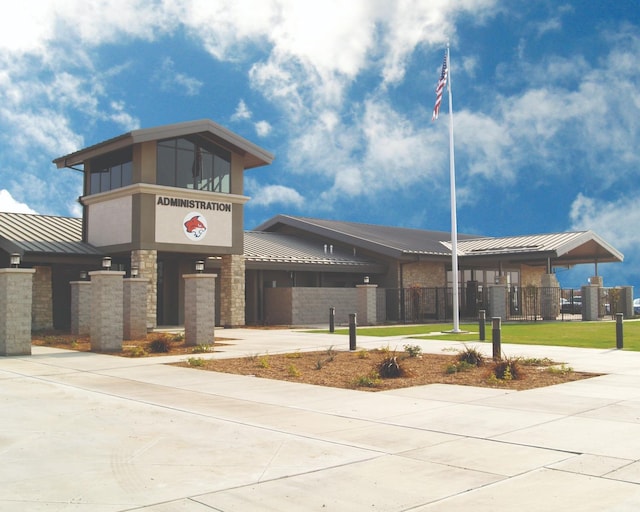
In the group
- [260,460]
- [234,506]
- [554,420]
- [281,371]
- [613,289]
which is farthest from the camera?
[613,289]

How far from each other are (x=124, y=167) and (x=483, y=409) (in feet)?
76.8

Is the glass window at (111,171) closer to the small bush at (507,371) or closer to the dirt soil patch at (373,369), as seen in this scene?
the dirt soil patch at (373,369)

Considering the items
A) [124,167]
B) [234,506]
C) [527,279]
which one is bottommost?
[234,506]

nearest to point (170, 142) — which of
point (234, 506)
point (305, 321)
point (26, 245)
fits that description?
point (26, 245)

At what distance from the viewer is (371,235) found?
42438mm

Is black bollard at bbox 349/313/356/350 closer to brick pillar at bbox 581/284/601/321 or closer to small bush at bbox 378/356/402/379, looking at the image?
small bush at bbox 378/356/402/379

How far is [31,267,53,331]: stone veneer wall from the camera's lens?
1134 inches

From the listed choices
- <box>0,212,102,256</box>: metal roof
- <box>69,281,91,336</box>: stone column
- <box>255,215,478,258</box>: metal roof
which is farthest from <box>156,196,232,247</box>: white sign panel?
<box>255,215,478,258</box>: metal roof

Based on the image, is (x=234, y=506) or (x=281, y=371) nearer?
(x=234, y=506)

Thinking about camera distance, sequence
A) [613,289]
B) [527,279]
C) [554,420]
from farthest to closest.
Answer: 1. [527,279]
2. [613,289]
3. [554,420]

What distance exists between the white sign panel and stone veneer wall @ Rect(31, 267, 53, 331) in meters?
5.11

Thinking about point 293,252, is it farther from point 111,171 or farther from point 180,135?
point 111,171

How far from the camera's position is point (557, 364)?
15695mm

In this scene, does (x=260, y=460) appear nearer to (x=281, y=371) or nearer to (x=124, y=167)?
(x=281, y=371)
